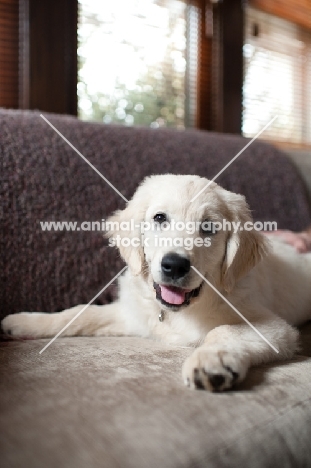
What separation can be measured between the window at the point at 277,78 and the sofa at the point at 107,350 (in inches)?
63.2

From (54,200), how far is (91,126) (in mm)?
455

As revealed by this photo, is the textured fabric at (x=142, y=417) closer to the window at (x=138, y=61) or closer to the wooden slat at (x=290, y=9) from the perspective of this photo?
the window at (x=138, y=61)

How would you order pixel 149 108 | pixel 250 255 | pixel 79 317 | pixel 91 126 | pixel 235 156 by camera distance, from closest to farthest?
pixel 250 255, pixel 79 317, pixel 91 126, pixel 235 156, pixel 149 108

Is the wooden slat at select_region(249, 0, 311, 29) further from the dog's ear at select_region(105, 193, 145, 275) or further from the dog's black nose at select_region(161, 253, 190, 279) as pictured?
the dog's black nose at select_region(161, 253, 190, 279)

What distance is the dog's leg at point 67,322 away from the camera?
1873 millimetres

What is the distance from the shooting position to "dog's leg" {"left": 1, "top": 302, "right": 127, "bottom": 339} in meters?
1.87

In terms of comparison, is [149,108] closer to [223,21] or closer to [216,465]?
[223,21]

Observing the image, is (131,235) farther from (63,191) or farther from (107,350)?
(63,191)

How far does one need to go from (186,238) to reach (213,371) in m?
0.47

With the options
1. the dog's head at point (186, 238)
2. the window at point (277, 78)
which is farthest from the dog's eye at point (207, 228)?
the window at point (277, 78)

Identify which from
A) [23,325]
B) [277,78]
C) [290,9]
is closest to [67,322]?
[23,325]

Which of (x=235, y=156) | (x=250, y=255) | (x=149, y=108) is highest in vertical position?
(x=149, y=108)

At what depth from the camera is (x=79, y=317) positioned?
76.0 inches

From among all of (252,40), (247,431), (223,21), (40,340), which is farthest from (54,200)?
(252,40)
